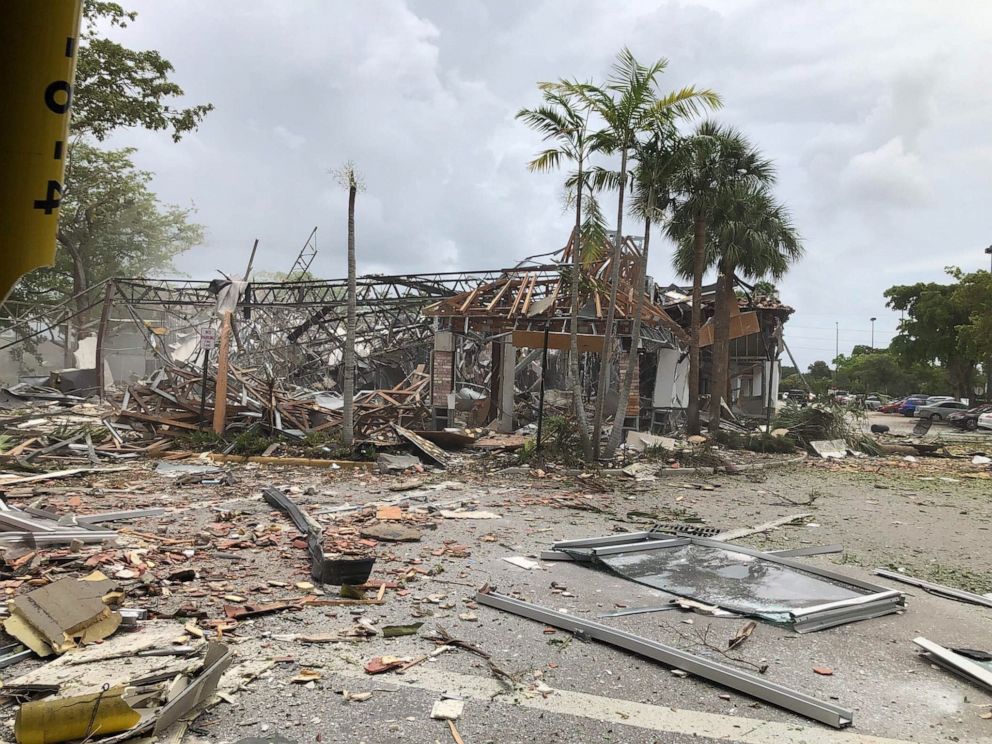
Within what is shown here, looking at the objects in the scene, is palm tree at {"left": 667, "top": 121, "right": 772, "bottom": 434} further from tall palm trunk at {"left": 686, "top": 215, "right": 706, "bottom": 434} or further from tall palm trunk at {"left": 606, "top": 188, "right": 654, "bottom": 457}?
tall palm trunk at {"left": 606, "top": 188, "right": 654, "bottom": 457}

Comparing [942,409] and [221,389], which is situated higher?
[942,409]

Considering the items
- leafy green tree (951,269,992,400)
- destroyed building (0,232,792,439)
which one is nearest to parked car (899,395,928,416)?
leafy green tree (951,269,992,400)

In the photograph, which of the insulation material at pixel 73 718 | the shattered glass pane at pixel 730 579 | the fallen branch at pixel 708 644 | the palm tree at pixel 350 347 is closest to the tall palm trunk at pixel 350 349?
the palm tree at pixel 350 347

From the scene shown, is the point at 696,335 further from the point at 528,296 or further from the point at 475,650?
the point at 475,650

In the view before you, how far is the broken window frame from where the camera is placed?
4934mm

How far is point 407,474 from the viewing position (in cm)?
1232

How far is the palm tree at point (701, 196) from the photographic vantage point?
18250mm

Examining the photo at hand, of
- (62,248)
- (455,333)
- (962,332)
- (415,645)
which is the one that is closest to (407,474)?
(455,333)

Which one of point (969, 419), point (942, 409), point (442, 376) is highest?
point (442, 376)

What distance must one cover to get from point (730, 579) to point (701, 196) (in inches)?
591

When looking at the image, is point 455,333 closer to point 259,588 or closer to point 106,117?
point 259,588

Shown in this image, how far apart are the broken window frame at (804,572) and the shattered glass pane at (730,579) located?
52 millimetres

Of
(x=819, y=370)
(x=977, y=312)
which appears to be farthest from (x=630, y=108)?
(x=819, y=370)

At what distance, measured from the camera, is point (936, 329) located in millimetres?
38906
